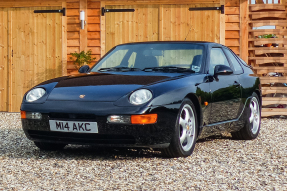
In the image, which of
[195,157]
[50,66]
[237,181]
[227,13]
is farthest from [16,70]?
[237,181]

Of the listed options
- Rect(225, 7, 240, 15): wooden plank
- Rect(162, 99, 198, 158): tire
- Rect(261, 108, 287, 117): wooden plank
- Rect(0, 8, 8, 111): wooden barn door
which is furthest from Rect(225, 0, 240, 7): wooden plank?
Rect(162, 99, 198, 158): tire

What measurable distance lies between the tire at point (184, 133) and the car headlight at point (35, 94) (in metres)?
1.41

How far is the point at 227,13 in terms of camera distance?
11641mm

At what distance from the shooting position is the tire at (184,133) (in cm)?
507

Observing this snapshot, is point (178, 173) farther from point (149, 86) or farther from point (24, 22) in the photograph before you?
point (24, 22)

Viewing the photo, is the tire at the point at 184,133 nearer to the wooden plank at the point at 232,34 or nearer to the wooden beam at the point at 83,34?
the wooden plank at the point at 232,34

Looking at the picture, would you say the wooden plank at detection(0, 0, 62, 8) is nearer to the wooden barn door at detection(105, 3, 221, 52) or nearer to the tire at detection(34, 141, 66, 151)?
the wooden barn door at detection(105, 3, 221, 52)

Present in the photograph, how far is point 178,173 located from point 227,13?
776cm

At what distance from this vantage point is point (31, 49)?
12.2 m

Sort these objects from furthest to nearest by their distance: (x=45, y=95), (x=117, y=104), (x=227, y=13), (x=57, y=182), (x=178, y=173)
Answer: (x=227, y=13) → (x=45, y=95) → (x=117, y=104) → (x=178, y=173) → (x=57, y=182)

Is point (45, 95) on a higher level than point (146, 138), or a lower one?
higher

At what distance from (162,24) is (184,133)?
22.3 ft

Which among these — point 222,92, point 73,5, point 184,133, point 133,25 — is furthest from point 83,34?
point 184,133

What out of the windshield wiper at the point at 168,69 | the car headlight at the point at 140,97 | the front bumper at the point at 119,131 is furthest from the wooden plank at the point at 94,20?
the car headlight at the point at 140,97
